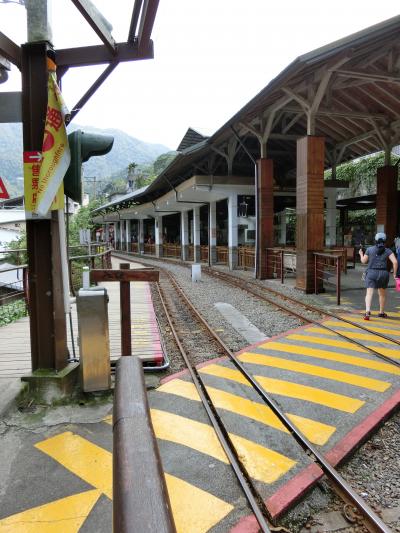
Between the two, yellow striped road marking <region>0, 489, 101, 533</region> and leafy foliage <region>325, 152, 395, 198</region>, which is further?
leafy foliage <region>325, 152, 395, 198</region>

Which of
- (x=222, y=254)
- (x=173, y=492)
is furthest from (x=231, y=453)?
(x=222, y=254)

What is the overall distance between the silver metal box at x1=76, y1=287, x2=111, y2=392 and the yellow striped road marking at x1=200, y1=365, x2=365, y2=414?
1529mm

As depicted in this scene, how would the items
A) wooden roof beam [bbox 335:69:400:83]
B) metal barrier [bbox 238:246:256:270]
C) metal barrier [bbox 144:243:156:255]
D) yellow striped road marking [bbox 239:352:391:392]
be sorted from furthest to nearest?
metal barrier [bbox 144:243:156:255] < metal barrier [bbox 238:246:256:270] < wooden roof beam [bbox 335:69:400:83] < yellow striped road marking [bbox 239:352:391:392]

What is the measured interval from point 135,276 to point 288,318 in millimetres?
4778

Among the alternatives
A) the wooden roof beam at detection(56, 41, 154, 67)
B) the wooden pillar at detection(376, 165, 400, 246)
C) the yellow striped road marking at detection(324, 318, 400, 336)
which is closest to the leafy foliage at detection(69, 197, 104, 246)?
the wooden pillar at detection(376, 165, 400, 246)

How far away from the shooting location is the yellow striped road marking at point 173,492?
2281 mm

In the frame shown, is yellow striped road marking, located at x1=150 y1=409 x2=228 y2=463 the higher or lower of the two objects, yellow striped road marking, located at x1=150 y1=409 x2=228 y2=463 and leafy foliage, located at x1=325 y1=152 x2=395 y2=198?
the lower

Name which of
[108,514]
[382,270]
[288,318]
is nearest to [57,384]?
[108,514]

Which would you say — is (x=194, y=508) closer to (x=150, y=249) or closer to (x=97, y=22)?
(x=97, y=22)

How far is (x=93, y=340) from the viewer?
12.3 ft

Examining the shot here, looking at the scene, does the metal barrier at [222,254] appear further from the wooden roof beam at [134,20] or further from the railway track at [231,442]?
the wooden roof beam at [134,20]

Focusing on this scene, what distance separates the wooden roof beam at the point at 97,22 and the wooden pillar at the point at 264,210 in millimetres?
10670

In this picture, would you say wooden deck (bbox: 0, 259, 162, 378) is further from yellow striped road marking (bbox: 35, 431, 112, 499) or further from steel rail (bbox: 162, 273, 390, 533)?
steel rail (bbox: 162, 273, 390, 533)

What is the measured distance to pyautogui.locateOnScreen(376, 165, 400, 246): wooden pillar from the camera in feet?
48.7
